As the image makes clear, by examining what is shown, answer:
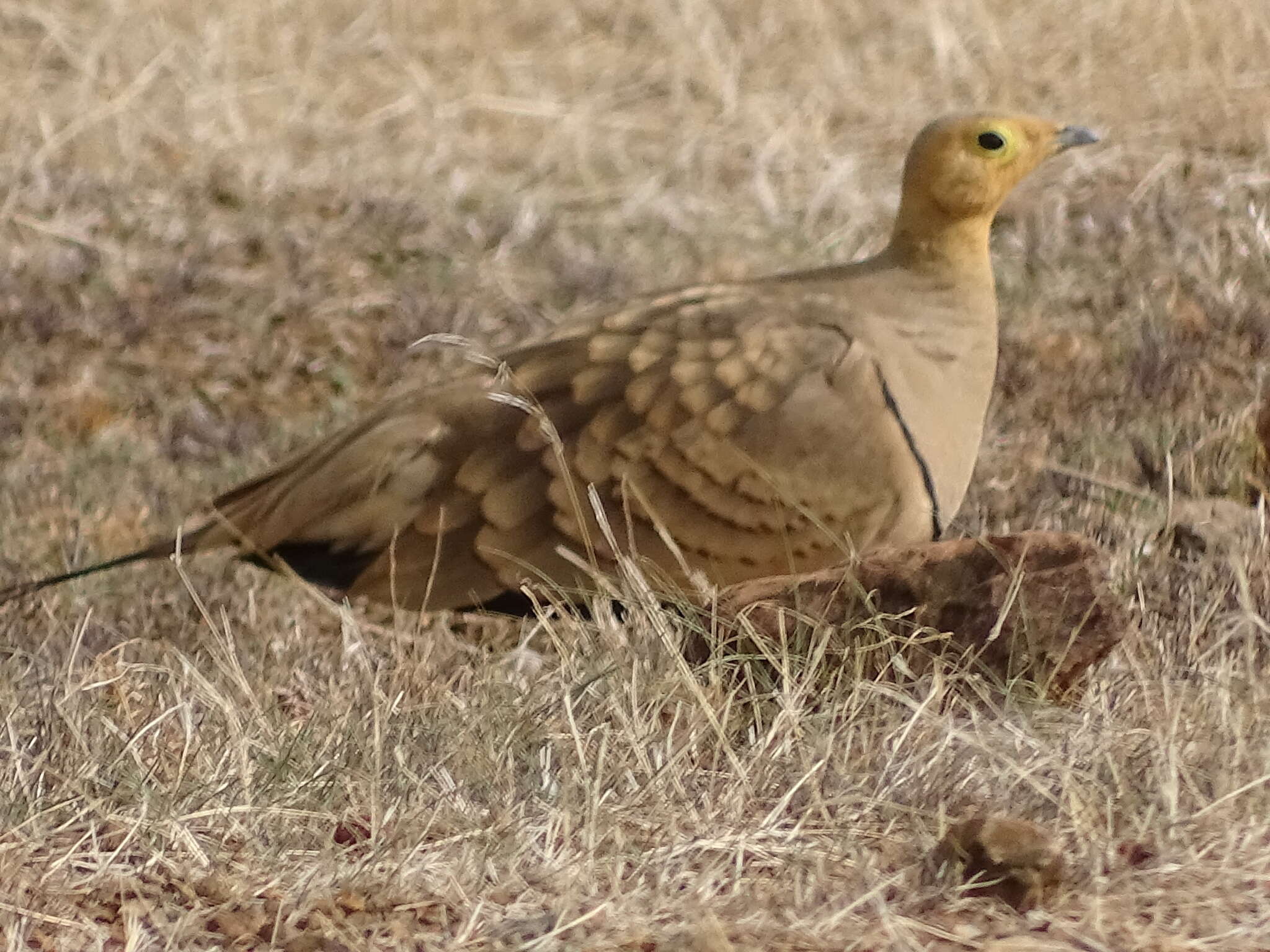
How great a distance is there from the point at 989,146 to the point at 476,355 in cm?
95

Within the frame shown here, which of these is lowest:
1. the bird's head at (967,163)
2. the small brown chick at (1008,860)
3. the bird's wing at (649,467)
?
the small brown chick at (1008,860)

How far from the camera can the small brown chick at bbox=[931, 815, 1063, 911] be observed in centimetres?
214

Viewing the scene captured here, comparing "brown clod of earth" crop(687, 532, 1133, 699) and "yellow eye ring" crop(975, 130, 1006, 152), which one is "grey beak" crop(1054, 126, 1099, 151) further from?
"brown clod of earth" crop(687, 532, 1133, 699)

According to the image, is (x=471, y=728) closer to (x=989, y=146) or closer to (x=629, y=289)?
(x=989, y=146)

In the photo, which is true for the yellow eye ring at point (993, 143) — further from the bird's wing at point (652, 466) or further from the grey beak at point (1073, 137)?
the bird's wing at point (652, 466)

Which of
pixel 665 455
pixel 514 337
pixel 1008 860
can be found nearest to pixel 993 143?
pixel 665 455

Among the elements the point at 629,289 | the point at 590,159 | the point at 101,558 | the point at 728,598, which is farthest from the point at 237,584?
the point at 590,159

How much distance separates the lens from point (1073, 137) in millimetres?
3484

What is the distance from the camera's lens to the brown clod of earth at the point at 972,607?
2812mm

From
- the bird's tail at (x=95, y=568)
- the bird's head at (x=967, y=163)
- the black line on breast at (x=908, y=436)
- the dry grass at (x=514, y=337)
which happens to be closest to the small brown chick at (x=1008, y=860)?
the dry grass at (x=514, y=337)

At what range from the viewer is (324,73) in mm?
6535

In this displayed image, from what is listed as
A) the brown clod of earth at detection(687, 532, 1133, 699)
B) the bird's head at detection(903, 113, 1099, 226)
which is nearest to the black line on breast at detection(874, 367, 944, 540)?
the brown clod of earth at detection(687, 532, 1133, 699)

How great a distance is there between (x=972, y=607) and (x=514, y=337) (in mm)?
2243

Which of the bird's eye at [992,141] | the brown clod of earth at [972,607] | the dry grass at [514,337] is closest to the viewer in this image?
the dry grass at [514,337]
